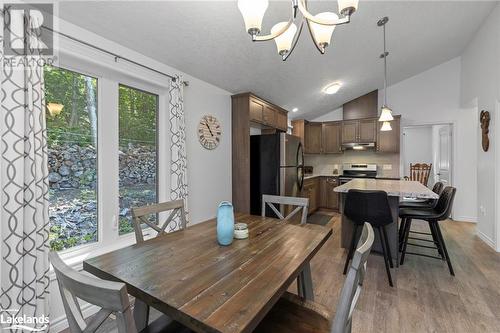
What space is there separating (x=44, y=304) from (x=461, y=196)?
254 inches

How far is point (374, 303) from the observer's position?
197cm

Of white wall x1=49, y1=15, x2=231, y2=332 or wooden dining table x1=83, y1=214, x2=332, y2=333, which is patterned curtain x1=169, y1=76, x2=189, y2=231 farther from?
wooden dining table x1=83, y1=214, x2=332, y2=333

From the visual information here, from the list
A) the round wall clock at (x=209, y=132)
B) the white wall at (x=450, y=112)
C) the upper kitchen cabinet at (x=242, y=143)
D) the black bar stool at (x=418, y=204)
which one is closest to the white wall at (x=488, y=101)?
the white wall at (x=450, y=112)

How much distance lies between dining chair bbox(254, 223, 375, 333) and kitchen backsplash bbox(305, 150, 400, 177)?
16.6 ft

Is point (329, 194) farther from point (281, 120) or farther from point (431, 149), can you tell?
point (431, 149)

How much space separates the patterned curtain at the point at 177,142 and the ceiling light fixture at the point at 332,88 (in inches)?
116

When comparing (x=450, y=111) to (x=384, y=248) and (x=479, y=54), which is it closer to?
(x=479, y=54)

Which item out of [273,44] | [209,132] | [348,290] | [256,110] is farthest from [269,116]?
[348,290]

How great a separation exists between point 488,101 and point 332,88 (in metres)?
2.26

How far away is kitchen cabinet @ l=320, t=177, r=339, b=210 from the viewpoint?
5422 mm

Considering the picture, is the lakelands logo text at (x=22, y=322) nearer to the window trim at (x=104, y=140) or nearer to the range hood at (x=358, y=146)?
the window trim at (x=104, y=140)

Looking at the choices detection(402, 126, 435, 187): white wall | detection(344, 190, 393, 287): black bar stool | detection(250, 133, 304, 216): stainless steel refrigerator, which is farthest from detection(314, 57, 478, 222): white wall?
detection(344, 190, 393, 287): black bar stool

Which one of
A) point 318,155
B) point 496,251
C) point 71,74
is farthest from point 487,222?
point 71,74

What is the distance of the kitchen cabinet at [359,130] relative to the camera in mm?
5195
